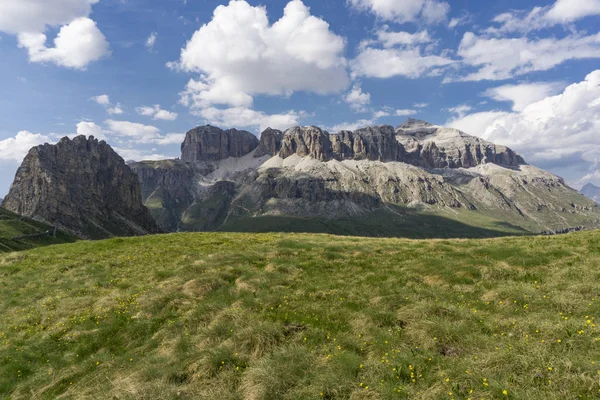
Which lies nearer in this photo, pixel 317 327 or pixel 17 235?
pixel 317 327

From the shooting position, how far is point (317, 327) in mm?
15109

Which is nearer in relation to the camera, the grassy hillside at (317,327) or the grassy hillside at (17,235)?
the grassy hillside at (317,327)

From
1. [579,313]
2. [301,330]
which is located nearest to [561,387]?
[579,313]

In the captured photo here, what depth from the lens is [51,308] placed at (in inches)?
838

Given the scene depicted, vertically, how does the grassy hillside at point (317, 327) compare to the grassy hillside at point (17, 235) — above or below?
above

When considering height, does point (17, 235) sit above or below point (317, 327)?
below

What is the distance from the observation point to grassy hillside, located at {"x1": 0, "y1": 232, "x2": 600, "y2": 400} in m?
10.4

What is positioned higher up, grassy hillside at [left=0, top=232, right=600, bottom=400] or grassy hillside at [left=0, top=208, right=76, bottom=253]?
grassy hillside at [left=0, top=232, right=600, bottom=400]

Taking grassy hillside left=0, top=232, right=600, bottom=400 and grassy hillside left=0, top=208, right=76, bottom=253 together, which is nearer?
grassy hillside left=0, top=232, right=600, bottom=400

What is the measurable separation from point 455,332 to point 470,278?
7.77 meters

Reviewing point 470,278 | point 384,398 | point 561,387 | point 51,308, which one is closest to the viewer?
point 561,387

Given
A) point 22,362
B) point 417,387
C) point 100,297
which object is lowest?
point 22,362

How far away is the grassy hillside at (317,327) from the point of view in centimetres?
1045

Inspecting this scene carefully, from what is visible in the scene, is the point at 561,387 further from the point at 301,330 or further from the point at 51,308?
the point at 51,308
